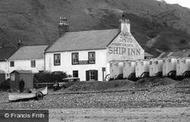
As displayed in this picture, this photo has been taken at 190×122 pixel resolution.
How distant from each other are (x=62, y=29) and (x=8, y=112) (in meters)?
64.7

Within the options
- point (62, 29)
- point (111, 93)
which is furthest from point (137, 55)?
point (111, 93)

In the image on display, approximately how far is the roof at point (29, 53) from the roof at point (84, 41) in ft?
8.66

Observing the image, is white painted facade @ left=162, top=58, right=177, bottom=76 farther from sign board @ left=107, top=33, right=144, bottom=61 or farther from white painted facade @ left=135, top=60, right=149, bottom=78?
sign board @ left=107, top=33, right=144, bottom=61

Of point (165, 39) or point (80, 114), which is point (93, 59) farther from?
point (165, 39)

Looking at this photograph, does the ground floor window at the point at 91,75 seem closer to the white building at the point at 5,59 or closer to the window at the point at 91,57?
the window at the point at 91,57

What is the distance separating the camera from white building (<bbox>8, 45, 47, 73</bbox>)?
262 feet

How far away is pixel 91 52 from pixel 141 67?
984 centimetres

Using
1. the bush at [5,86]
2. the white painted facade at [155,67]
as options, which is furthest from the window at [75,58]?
the white painted facade at [155,67]

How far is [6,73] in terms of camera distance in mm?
81438

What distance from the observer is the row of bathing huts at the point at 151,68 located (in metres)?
61.0

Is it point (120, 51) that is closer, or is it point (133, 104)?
point (133, 104)

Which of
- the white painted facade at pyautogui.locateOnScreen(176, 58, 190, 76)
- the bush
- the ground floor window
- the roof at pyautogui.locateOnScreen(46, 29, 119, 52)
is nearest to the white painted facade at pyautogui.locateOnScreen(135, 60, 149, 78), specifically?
the white painted facade at pyautogui.locateOnScreen(176, 58, 190, 76)

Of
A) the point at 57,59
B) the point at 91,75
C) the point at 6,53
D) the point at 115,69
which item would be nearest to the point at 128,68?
the point at 115,69

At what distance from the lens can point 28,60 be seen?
263 ft
